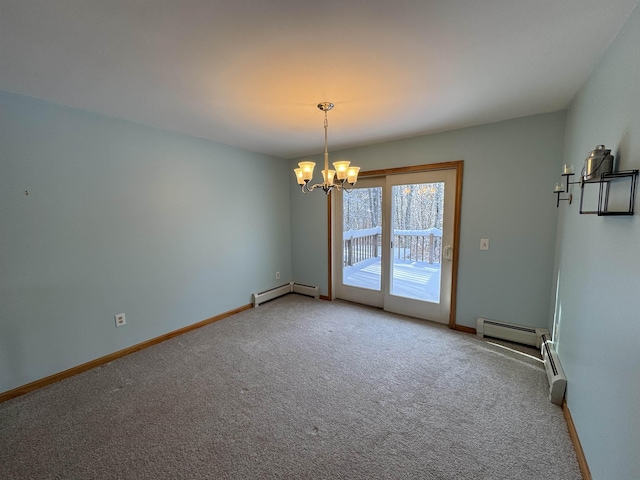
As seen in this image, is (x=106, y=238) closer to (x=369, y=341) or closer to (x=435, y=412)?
(x=369, y=341)

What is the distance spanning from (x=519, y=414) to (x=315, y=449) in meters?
1.48

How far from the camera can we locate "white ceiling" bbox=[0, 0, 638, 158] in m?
1.22

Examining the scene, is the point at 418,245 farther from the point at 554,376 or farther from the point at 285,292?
the point at 285,292

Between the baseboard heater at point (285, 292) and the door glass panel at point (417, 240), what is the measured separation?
137cm

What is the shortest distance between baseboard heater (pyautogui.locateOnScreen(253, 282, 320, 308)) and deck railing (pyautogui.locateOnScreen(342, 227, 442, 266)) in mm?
771

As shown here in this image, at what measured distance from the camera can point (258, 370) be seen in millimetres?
2439

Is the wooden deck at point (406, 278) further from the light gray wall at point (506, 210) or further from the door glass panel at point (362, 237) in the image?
the light gray wall at point (506, 210)

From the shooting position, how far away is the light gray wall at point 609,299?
110 centimetres

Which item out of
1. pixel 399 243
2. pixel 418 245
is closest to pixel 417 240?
pixel 418 245

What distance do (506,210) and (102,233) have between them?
13.5ft

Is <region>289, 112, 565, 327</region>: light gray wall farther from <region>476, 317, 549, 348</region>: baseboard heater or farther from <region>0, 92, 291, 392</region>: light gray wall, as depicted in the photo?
<region>0, 92, 291, 392</region>: light gray wall

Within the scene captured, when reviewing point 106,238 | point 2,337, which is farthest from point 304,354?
point 2,337

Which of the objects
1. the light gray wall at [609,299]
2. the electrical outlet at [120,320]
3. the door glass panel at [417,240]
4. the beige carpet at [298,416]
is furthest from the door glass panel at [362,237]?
the electrical outlet at [120,320]

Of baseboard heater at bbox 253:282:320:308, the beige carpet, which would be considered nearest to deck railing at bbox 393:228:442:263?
the beige carpet
